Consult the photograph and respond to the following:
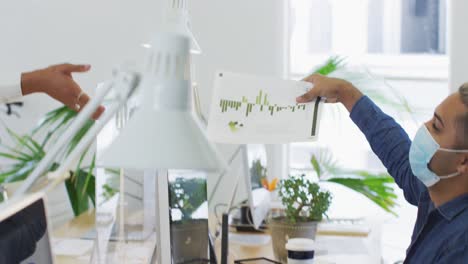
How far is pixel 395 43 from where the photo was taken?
4.07 metres

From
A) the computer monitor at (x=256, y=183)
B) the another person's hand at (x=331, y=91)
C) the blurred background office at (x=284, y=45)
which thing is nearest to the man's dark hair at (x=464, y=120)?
the another person's hand at (x=331, y=91)

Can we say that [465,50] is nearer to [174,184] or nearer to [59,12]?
[59,12]

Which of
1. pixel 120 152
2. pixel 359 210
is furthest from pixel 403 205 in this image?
pixel 120 152

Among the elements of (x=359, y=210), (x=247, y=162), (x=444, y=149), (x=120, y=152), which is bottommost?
(x=359, y=210)

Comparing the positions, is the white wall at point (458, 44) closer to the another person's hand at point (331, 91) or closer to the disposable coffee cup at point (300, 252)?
the another person's hand at point (331, 91)

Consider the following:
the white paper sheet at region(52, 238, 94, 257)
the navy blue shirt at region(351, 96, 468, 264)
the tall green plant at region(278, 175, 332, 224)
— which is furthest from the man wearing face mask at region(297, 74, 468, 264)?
the white paper sheet at region(52, 238, 94, 257)

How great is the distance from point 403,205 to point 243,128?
2.23 m

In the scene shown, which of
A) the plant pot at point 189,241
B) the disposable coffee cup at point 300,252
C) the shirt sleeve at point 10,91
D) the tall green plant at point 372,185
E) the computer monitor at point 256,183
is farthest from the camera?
the tall green plant at point 372,185

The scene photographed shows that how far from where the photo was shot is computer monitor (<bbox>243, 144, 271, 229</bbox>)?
2.59m

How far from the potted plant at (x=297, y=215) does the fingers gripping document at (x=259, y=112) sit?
0.43m

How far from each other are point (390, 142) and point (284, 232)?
54 cm

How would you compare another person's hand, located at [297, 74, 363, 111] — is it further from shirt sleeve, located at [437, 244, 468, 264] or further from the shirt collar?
shirt sleeve, located at [437, 244, 468, 264]

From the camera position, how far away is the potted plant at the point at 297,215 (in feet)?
8.16

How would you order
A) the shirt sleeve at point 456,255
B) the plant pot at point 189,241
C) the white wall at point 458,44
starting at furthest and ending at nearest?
the white wall at point 458,44
the plant pot at point 189,241
the shirt sleeve at point 456,255
